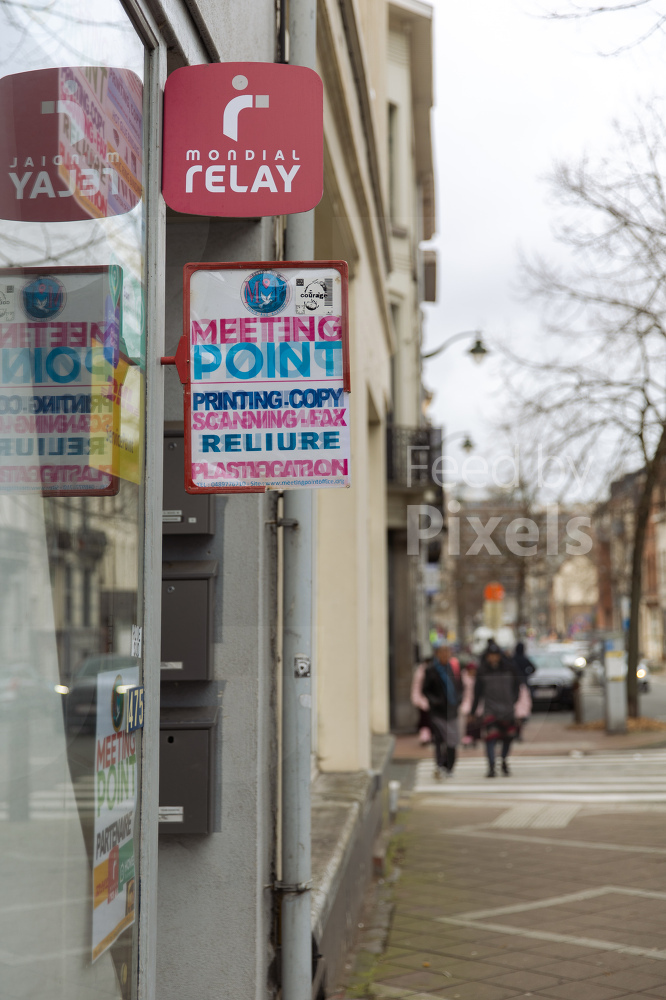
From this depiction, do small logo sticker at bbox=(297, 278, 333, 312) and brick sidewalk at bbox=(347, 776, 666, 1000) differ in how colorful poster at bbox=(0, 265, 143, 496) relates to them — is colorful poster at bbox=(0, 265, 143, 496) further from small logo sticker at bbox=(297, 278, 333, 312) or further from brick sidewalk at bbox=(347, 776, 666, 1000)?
brick sidewalk at bbox=(347, 776, 666, 1000)

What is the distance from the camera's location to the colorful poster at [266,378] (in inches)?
114

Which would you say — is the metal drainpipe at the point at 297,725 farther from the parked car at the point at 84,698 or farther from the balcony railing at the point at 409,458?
the balcony railing at the point at 409,458

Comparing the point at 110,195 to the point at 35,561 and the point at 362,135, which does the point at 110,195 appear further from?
the point at 362,135

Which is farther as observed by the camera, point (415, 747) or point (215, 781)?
point (415, 747)

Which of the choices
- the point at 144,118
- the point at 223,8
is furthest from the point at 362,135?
the point at 144,118

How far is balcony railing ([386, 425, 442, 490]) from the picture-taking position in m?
21.1

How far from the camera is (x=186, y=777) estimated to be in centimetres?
369

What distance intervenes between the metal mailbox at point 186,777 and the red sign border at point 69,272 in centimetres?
141

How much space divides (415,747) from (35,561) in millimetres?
17393

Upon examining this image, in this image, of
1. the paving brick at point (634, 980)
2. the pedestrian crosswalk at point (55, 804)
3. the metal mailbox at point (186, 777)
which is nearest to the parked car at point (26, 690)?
the pedestrian crosswalk at point (55, 804)

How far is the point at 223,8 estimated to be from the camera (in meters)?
3.61

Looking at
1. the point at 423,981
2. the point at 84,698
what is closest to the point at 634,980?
the point at 423,981

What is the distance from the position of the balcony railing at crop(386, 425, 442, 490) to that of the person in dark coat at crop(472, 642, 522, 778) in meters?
7.16

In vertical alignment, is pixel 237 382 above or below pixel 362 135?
below
